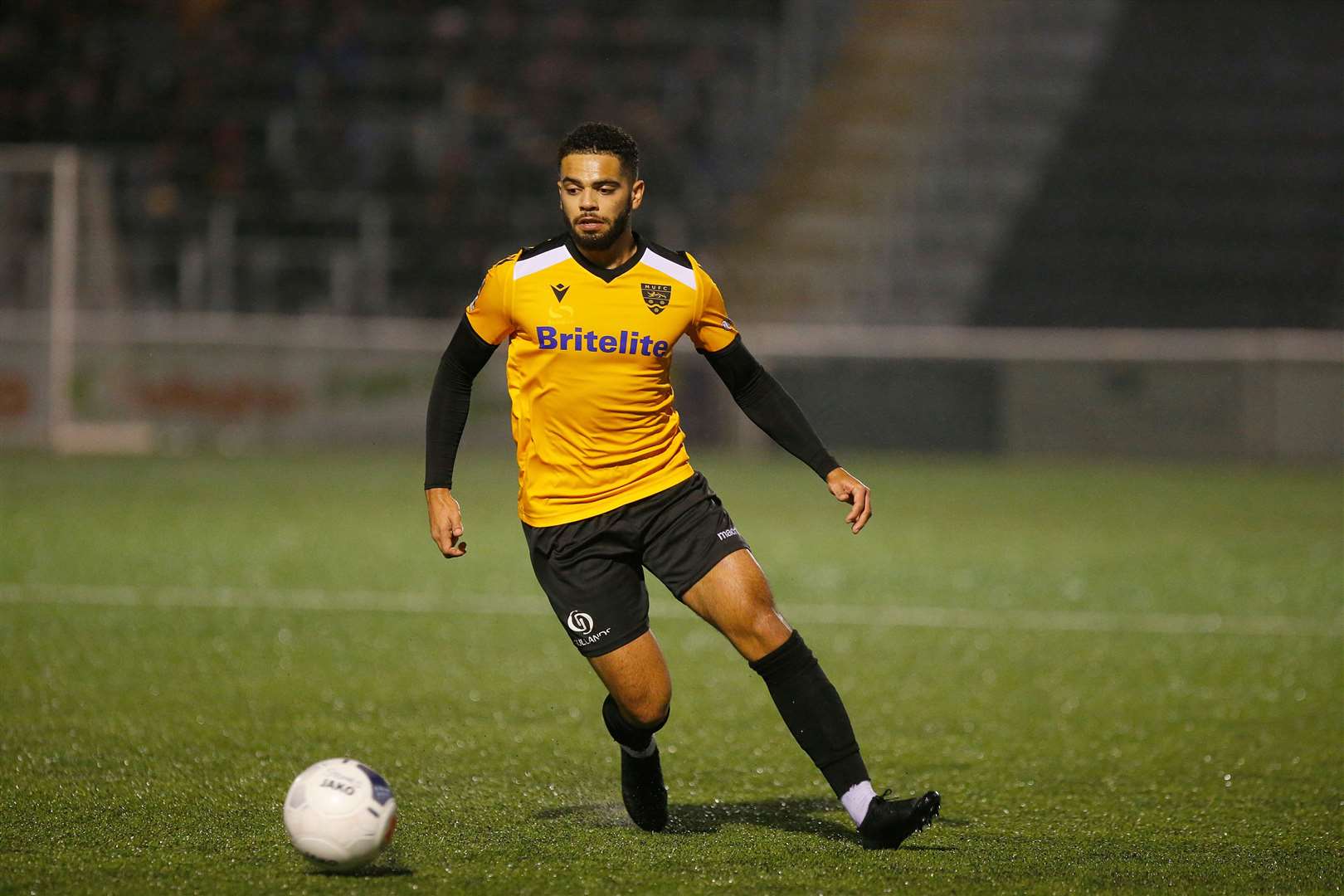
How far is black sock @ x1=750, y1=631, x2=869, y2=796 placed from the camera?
4523 millimetres

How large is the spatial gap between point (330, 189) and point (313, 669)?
1836cm

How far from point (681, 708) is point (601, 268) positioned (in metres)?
2.73

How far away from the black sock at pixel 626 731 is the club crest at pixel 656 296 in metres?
1.13

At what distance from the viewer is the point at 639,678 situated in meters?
4.64

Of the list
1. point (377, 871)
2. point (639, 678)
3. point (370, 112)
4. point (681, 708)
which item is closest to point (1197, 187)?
point (370, 112)

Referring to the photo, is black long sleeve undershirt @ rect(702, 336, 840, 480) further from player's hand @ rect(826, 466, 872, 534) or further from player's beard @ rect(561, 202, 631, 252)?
player's beard @ rect(561, 202, 631, 252)

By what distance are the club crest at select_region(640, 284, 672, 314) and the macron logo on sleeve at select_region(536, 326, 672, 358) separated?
9cm

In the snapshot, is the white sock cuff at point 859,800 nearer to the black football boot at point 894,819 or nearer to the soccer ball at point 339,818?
the black football boot at point 894,819

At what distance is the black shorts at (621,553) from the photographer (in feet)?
15.1

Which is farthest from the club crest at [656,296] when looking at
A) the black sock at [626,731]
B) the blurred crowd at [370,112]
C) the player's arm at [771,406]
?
the blurred crowd at [370,112]

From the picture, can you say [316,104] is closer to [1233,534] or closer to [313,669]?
[1233,534]

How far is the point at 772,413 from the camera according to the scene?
4863mm

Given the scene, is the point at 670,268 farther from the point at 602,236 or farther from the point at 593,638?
the point at 593,638

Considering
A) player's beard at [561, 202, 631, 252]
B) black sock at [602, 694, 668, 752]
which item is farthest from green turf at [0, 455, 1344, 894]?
player's beard at [561, 202, 631, 252]
